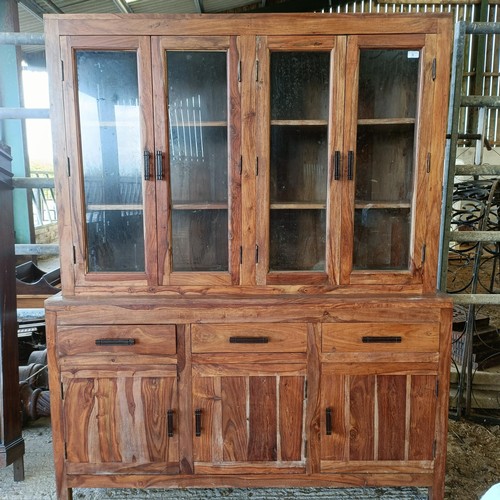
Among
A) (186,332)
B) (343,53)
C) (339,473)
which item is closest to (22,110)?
(186,332)

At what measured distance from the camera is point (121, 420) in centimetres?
156

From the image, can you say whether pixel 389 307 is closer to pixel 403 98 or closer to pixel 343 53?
pixel 403 98

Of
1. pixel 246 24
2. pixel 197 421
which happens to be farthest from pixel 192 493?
pixel 246 24

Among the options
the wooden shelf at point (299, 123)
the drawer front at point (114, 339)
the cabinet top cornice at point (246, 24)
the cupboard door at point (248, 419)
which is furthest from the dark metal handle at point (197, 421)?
the cabinet top cornice at point (246, 24)

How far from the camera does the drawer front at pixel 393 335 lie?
153 centimetres

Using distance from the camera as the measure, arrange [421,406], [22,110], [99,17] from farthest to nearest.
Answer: [22,110]
[421,406]
[99,17]

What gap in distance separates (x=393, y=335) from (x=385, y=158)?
67cm

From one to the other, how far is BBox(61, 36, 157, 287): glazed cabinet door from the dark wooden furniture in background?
0.34 m

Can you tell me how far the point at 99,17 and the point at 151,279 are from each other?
3.06ft

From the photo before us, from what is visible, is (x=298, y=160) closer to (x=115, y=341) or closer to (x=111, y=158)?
(x=111, y=158)

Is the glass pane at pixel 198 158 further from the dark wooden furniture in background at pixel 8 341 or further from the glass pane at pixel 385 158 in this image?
the dark wooden furniture in background at pixel 8 341

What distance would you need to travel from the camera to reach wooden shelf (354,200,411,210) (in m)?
1.58

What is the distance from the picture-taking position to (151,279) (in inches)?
62.3

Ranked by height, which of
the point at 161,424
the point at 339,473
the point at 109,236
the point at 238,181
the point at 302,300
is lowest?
the point at 339,473
